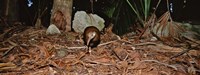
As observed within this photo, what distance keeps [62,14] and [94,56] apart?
0.75 m

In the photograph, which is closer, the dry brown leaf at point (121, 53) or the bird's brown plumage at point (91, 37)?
the dry brown leaf at point (121, 53)

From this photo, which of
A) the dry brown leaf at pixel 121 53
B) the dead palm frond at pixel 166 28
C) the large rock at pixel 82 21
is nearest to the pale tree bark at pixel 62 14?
the large rock at pixel 82 21

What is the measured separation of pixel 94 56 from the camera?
2.18 m

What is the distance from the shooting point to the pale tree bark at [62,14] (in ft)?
9.01

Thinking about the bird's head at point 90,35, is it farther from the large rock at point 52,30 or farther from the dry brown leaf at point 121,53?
the large rock at point 52,30

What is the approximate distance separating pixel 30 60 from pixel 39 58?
0.23 feet

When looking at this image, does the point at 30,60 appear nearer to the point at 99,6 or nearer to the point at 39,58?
the point at 39,58

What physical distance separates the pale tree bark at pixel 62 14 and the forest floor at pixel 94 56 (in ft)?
0.62

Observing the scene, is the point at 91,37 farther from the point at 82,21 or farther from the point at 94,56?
the point at 82,21

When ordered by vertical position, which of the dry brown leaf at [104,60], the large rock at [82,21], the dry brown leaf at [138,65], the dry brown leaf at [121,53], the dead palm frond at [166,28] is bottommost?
the dry brown leaf at [138,65]

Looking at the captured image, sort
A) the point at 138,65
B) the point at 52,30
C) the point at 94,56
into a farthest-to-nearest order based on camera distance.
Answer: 1. the point at 52,30
2. the point at 94,56
3. the point at 138,65

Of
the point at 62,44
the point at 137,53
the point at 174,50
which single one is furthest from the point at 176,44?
the point at 62,44

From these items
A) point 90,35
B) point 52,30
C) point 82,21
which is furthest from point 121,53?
point 52,30

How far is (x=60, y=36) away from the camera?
8.50ft
